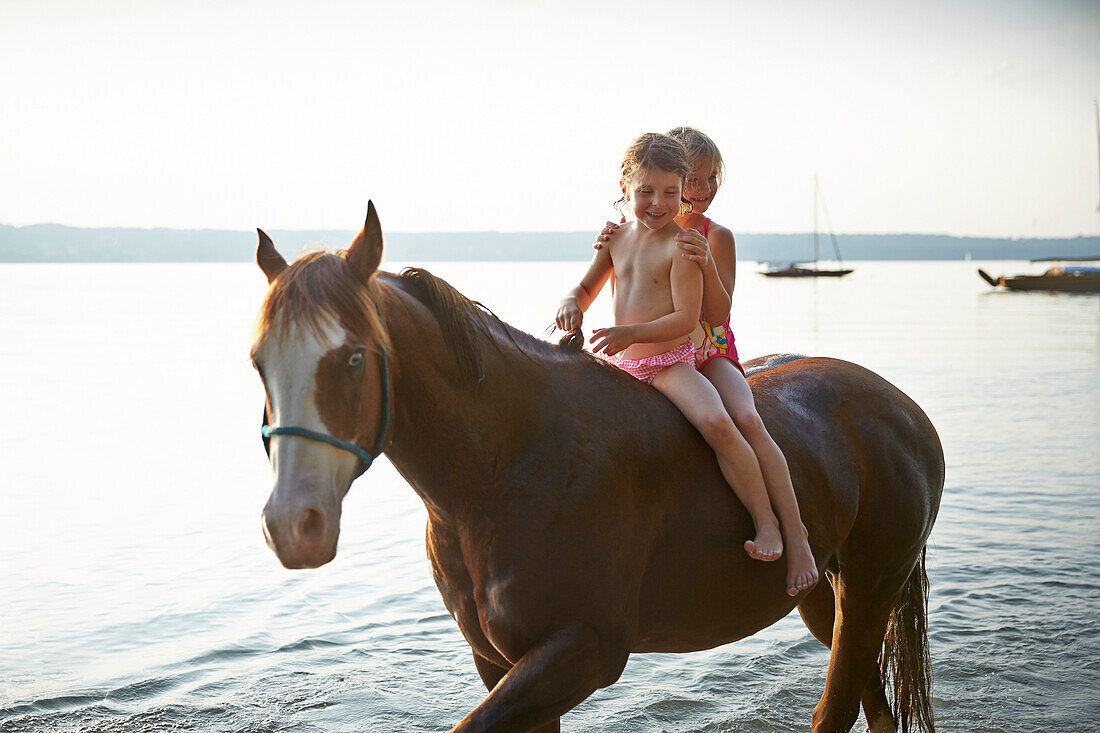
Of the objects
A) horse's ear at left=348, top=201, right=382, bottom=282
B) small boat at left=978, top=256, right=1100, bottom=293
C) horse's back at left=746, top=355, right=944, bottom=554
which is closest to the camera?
horse's ear at left=348, top=201, right=382, bottom=282

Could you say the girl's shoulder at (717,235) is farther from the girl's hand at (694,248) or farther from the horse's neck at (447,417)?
the horse's neck at (447,417)

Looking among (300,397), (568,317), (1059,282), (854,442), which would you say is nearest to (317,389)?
(300,397)

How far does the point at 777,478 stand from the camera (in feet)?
9.46

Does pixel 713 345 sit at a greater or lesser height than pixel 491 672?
greater

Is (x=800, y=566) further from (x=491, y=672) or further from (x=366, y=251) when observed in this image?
(x=366, y=251)

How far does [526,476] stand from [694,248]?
86 centimetres

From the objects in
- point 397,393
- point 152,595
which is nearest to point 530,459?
point 397,393

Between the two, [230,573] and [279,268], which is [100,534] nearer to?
[230,573]

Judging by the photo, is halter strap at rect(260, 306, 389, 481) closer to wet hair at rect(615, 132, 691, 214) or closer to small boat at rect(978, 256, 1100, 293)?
wet hair at rect(615, 132, 691, 214)

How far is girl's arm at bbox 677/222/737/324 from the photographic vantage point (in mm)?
2787

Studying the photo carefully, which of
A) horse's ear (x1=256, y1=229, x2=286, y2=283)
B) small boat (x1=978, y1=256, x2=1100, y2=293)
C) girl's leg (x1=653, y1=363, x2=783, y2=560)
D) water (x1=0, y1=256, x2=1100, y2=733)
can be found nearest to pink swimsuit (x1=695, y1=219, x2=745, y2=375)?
girl's leg (x1=653, y1=363, x2=783, y2=560)

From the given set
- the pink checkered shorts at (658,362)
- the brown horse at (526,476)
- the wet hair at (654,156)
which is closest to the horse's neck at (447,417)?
the brown horse at (526,476)

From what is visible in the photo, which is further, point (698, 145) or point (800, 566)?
point (698, 145)

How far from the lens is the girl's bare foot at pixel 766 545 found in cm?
281
